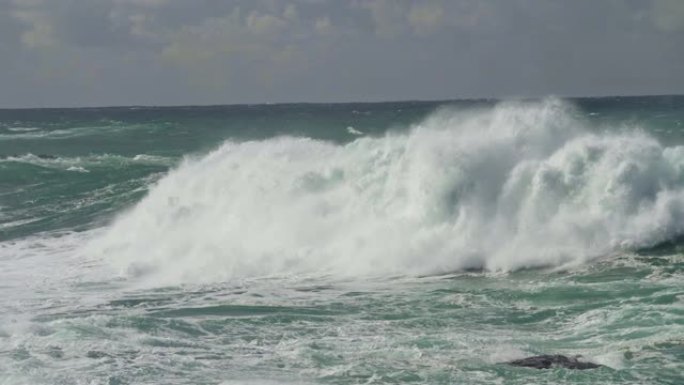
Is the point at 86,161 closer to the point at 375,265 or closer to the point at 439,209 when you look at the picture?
the point at 439,209

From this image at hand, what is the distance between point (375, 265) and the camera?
909 inches

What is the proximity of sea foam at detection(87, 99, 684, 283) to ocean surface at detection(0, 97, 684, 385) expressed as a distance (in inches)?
2.2

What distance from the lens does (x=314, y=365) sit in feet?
48.7

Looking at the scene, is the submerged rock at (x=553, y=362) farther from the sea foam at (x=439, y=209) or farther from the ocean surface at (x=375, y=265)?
the sea foam at (x=439, y=209)

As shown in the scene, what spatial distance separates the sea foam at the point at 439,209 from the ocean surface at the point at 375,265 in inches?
2.2

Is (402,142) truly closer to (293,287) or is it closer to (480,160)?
(480,160)

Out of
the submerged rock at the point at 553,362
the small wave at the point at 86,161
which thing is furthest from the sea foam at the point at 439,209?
the small wave at the point at 86,161

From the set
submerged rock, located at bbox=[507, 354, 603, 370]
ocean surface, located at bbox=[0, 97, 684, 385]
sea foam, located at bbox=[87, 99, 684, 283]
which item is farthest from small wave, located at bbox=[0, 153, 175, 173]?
submerged rock, located at bbox=[507, 354, 603, 370]

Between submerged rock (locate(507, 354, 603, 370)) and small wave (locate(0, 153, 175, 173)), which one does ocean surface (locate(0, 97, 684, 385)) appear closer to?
submerged rock (locate(507, 354, 603, 370))

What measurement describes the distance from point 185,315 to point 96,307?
2.14 meters

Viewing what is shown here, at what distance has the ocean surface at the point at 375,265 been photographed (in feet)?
49.5

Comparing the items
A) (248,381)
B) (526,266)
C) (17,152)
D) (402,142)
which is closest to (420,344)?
(248,381)

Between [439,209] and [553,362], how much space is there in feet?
35.4

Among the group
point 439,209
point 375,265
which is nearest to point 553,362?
point 375,265
